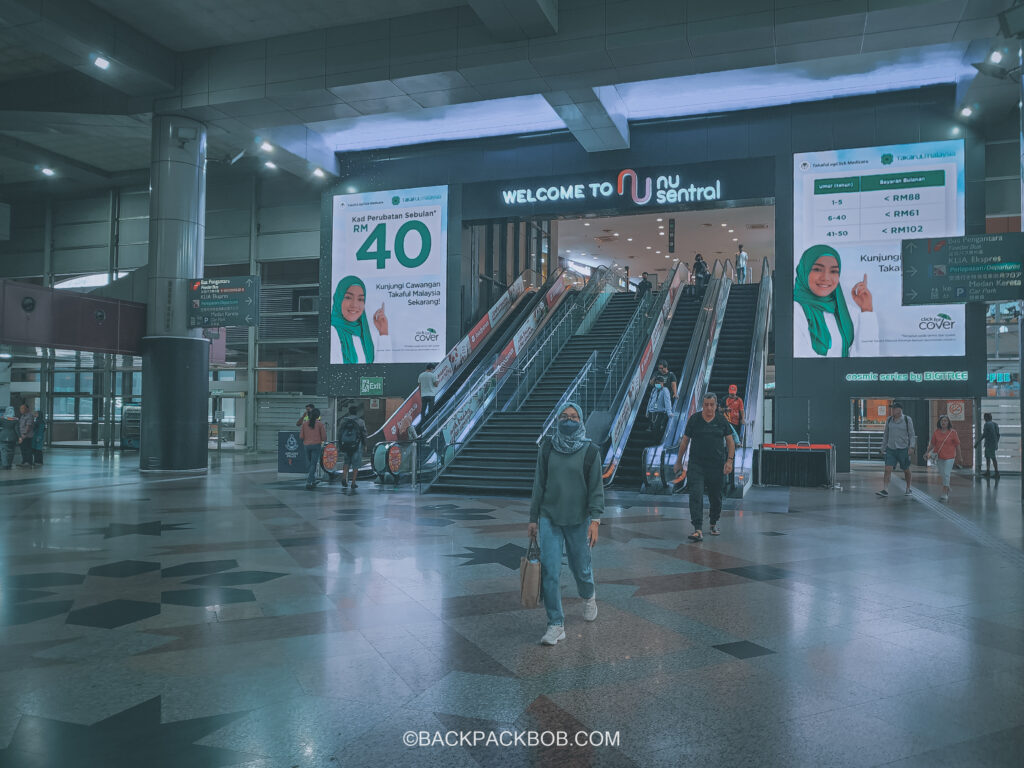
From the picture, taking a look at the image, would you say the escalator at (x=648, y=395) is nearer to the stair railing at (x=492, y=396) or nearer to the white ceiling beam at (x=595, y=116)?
the stair railing at (x=492, y=396)

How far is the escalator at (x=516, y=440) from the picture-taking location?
13.9 metres

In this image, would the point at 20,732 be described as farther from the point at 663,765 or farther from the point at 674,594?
the point at 674,594

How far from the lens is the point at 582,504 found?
5199 millimetres

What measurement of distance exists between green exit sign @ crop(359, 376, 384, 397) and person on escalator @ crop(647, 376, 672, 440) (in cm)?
967

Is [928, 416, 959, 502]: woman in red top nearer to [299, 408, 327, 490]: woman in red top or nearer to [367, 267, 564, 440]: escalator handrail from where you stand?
[367, 267, 564, 440]: escalator handrail

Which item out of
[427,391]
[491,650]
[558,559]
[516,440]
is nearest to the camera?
[491,650]

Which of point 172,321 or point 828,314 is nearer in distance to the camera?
point 172,321

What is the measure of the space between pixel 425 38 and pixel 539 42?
2.43m

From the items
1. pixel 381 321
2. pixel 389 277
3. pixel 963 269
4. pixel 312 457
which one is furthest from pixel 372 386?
pixel 963 269

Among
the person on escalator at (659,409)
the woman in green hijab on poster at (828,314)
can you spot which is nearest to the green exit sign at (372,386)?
the person on escalator at (659,409)

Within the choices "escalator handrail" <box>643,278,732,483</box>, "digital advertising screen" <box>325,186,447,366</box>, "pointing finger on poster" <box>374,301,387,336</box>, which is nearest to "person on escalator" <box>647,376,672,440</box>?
"escalator handrail" <box>643,278,732,483</box>

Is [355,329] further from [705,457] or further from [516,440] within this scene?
[705,457]

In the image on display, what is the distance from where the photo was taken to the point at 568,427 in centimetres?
532

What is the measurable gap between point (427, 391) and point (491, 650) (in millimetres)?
13303
